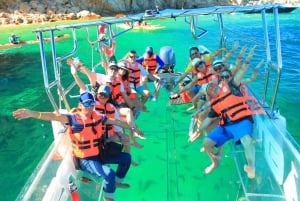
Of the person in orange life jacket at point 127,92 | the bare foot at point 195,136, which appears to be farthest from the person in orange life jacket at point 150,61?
the bare foot at point 195,136

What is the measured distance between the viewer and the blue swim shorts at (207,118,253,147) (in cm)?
414

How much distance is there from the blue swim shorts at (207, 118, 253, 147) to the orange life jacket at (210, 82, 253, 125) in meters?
0.08

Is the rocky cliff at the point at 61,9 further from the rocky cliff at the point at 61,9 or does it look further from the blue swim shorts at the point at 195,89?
the blue swim shorts at the point at 195,89

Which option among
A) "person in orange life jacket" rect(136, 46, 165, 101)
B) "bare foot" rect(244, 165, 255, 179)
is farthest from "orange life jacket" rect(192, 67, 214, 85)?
"bare foot" rect(244, 165, 255, 179)

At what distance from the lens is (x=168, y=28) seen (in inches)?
1055

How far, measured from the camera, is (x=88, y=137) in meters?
3.78

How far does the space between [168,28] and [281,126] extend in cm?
2312

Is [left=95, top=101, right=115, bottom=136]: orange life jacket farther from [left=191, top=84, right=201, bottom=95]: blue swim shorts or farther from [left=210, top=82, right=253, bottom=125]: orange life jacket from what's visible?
[left=191, top=84, right=201, bottom=95]: blue swim shorts

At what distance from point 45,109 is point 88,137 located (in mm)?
6656

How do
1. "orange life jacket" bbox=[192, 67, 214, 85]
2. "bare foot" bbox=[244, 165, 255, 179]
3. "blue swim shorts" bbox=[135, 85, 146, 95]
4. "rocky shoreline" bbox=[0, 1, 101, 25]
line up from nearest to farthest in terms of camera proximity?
"bare foot" bbox=[244, 165, 255, 179]
"orange life jacket" bbox=[192, 67, 214, 85]
"blue swim shorts" bbox=[135, 85, 146, 95]
"rocky shoreline" bbox=[0, 1, 101, 25]

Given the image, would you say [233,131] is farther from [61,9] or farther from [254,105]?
[61,9]

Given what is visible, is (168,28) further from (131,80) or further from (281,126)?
(281,126)

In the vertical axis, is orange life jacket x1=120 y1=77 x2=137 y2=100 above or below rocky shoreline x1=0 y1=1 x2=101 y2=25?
below

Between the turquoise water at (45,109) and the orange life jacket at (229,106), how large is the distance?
915 mm
